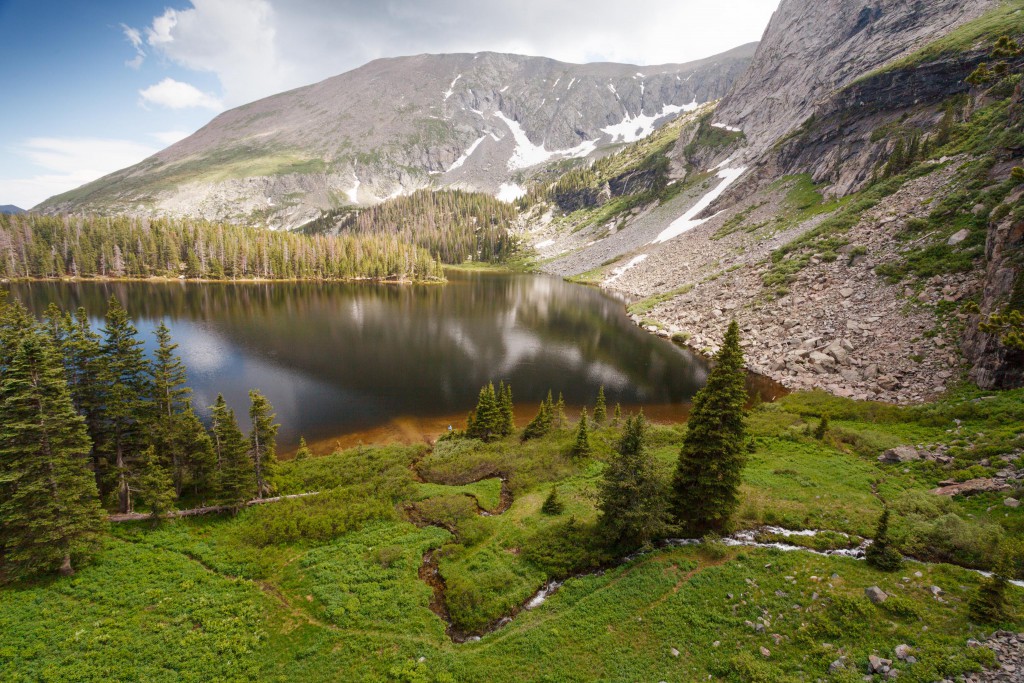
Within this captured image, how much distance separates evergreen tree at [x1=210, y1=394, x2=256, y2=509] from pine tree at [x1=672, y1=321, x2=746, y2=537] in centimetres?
2473

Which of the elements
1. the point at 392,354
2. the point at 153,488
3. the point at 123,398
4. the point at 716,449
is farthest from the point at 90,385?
the point at 716,449

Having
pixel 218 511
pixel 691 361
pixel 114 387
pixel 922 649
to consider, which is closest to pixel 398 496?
pixel 218 511

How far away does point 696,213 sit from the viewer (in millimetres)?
130625

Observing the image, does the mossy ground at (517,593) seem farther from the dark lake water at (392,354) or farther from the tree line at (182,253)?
the tree line at (182,253)

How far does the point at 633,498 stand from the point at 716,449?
14.8 ft

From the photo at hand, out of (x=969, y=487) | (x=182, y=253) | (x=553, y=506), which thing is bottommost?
(x=553, y=506)

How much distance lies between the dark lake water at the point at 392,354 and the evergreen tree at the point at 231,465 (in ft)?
35.0

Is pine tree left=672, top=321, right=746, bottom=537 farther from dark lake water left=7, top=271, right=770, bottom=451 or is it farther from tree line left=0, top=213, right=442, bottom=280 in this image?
tree line left=0, top=213, right=442, bottom=280

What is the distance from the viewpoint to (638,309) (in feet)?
290

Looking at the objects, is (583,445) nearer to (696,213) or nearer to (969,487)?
(969,487)

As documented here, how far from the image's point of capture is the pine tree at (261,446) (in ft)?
82.6

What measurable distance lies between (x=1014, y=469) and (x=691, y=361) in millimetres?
39498

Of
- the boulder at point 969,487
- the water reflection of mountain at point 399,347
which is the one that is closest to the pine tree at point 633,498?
the boulder at point 969,487

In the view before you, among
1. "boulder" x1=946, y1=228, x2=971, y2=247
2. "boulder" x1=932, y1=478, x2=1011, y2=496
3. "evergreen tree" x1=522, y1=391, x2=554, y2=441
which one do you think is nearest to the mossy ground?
"boulder" x1=932, y1=478, x2=1011, y2=496
